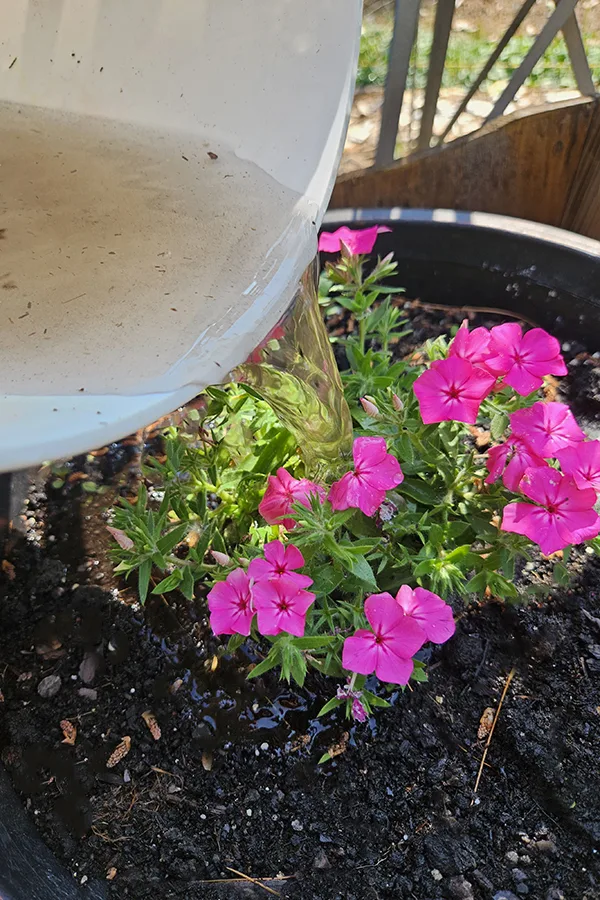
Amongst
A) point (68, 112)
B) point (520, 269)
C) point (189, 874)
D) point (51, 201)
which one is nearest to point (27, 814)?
point (189, 874)

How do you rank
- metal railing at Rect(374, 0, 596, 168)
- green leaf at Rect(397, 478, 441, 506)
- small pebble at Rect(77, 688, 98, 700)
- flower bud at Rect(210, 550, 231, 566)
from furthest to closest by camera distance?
metal railing at Rect(374, 0, 596, 168) < small pebble at Rect(77, 688, 98, 700) < green leaf at Rect(397, 478, 441, 506) < flower bud at Rect(210, 550, 231, 566)

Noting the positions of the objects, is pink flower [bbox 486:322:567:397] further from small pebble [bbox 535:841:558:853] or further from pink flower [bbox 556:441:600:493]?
small pebble [bbox 535:841:558:853]

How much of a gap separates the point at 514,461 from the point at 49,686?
835 millimetres

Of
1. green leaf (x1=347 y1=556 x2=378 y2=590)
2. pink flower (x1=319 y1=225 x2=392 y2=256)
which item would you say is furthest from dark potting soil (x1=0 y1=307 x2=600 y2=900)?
pink flower (x1=319 y1=225 x2=392 y2=256)

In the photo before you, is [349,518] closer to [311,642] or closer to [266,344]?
[311,642]

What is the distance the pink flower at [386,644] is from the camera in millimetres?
836

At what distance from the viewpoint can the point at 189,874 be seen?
102 centimetres

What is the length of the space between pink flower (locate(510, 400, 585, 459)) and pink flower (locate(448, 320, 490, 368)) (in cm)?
8

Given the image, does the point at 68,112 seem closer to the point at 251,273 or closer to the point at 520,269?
the point at 251,273

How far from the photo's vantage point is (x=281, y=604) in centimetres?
83

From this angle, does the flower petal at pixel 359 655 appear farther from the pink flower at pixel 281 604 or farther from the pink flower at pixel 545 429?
the pink flower at pixel 545 429

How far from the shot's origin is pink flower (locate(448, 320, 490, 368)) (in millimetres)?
883

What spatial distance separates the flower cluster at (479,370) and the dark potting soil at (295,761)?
471mm

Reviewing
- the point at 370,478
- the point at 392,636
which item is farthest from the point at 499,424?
the point at 392,636
